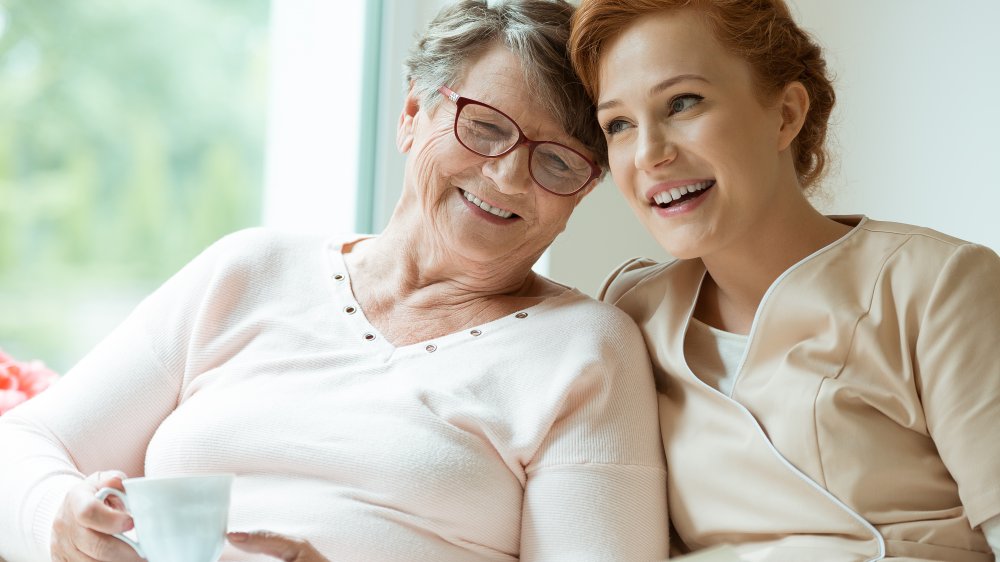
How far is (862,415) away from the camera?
4.42 ft

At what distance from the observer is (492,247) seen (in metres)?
1.68

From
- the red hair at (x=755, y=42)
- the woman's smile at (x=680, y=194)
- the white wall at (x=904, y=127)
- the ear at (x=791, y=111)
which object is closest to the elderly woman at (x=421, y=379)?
the red hair at (x=755, y=42)

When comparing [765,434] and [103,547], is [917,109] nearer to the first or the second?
[765,434]

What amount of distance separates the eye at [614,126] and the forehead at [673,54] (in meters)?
0.06

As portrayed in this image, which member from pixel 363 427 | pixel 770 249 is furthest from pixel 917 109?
pixel 363 427

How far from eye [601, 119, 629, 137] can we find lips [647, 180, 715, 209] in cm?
13

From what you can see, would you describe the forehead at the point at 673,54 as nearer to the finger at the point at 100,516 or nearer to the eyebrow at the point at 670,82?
the eyebrow at the point at 670,82

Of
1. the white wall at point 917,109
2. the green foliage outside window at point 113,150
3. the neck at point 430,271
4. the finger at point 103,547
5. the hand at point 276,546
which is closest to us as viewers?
the hand at point 276,546

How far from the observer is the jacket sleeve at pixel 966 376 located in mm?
1247

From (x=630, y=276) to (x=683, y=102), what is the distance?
0.44 m

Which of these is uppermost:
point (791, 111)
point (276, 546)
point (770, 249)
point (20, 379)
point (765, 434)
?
point (791, 111)

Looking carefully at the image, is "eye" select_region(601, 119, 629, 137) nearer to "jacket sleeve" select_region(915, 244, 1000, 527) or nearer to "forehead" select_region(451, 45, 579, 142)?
"forehead" select_region(451, 45, 579, 142)

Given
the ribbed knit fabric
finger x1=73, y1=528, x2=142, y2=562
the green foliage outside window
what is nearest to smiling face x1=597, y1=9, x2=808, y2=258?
the ribbed knit fabric

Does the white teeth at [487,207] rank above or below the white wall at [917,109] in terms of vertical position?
below
